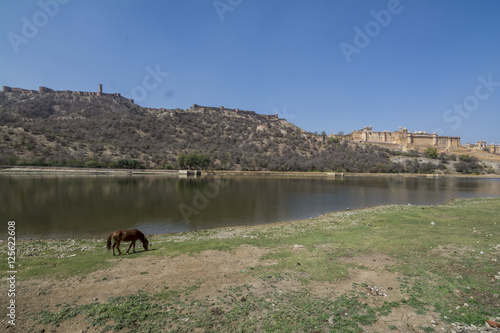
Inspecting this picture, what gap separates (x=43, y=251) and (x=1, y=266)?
2323mm

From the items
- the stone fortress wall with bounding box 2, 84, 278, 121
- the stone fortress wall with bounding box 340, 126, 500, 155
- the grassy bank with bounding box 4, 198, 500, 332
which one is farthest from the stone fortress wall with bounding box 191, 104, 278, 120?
the grassy bank with bounding box 4, 198, 500, 332

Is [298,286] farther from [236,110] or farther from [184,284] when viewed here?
[236,110]

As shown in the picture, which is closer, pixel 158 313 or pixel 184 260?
pixel 158 313

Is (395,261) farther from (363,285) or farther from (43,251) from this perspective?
(43,251)

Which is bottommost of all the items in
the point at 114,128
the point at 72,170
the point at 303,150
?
the point at 72,170

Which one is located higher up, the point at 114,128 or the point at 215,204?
the point at 114,128

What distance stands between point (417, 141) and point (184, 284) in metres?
158

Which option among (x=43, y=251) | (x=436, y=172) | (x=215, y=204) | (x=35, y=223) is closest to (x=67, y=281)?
(x=43, y=251)

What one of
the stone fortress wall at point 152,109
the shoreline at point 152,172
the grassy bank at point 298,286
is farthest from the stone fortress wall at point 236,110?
the grassy bank at point 298,286

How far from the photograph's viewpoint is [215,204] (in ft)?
80.6

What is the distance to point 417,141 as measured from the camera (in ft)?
443

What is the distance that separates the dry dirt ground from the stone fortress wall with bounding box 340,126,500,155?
137418 mm

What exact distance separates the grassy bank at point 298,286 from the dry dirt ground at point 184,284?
41 millimetres

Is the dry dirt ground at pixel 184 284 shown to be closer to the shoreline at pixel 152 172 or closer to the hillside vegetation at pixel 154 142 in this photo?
the shoreline at pixel 152 172
